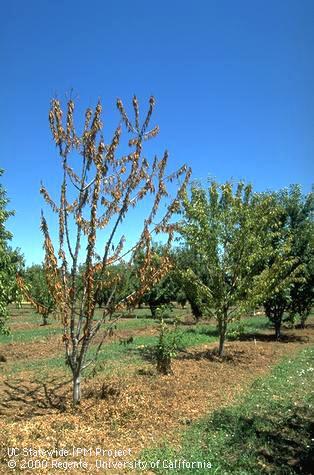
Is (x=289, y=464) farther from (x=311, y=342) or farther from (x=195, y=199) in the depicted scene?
(x=311, y=342)

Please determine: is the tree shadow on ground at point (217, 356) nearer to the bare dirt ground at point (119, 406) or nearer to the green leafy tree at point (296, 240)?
the bare dirt ground at point (119, 406)

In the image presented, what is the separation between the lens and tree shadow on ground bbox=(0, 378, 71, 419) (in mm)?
8570

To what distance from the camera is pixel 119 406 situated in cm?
870

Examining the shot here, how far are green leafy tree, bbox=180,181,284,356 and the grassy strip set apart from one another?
510 centimetres

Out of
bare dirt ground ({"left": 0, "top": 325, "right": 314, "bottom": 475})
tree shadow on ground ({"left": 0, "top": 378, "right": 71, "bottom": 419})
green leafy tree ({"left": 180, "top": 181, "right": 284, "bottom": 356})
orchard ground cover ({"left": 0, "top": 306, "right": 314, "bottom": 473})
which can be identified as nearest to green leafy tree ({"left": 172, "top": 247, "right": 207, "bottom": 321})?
green leafy tree ({"left": 180, "top": 181, "right": 284, "bottom": 356})

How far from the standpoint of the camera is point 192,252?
18.1m

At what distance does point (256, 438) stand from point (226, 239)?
915cm

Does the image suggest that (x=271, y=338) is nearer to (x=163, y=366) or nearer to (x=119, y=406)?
(x=163, y=366)

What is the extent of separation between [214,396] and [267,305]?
14.5 meters

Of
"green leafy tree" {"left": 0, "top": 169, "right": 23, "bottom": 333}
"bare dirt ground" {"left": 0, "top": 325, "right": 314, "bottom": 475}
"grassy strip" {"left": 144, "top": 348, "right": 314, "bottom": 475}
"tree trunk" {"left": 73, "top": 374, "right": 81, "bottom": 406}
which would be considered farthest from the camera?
"green leafy tree" {"left": 0, "top": 169, "right": 23, "bottom": 333}

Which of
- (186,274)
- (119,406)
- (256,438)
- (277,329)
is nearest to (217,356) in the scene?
(186,274)

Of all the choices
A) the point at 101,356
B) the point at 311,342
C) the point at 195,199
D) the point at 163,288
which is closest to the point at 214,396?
the point at 101,356

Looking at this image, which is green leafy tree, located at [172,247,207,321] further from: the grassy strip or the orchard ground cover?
the grassy strip

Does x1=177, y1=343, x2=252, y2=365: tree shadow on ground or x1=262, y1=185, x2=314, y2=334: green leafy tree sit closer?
x1=177, y1=343, x2=252, y2=365: tree shadow on ground
